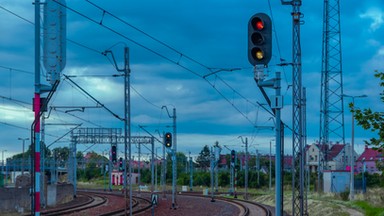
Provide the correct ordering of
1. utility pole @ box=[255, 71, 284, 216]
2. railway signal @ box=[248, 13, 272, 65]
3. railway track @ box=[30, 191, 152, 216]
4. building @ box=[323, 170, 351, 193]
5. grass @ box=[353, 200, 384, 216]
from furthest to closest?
building @ box=[323, 170, 351, 193], railway track @ box=[30, 191, 152, 216], grass @ box=[353, 200, 384, 216], utility pole @ box=[255, 71, 284, 216], railway signal @ box=[248, 13, 272, 65]

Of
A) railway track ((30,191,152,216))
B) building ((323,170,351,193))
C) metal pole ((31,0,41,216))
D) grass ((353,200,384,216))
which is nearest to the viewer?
metal pole ((31,0,41,216))

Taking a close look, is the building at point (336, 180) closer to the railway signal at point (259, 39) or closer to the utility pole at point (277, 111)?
the utility pole at point (277, 111)

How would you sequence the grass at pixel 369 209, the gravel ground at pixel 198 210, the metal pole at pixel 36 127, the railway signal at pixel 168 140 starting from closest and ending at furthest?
1. the metal pole at pixel 36 127
2. the grass at pixel 369 209
3. the railway signal at pixel 168 140
4. the gravel ground at pixel 198 210

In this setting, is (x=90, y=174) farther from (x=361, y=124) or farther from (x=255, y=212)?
(x=361, y=124)

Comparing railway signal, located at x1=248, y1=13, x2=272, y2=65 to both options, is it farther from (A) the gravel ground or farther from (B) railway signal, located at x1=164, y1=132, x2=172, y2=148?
(A) the gravel ground

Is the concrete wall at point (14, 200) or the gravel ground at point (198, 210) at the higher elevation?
the concrete wall at point (14, 200)

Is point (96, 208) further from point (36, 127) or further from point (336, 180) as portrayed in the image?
point (36, 127)

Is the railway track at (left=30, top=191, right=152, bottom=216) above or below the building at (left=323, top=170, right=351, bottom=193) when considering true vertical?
below

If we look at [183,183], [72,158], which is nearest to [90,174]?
[183,183]

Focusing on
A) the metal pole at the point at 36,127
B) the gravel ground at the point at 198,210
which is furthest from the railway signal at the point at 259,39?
the gravel ground at the point at 198,210

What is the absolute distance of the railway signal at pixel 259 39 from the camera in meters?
13.2

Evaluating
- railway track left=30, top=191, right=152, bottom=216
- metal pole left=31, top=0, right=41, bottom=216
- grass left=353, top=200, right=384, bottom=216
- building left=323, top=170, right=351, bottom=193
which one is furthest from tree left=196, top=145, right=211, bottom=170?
metal pole left=31, top=0, right=41, bottom=216

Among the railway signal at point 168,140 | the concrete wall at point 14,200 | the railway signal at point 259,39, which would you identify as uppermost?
the railway signal at point 259,39

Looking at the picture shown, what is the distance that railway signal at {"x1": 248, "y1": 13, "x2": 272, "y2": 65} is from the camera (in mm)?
13242
